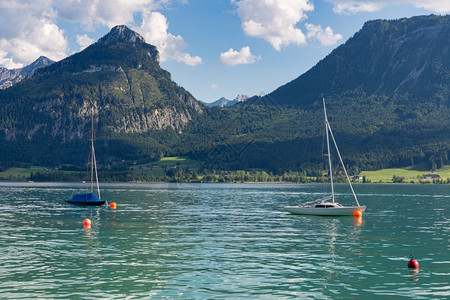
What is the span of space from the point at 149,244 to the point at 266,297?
28.3 meters

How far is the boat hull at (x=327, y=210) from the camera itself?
10244cm

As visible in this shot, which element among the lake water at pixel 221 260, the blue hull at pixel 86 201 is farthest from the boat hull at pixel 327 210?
the blue hull at pixel 86 201

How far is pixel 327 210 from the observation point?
103500 mm

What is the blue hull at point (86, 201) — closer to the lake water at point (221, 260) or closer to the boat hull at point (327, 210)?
the lake water at point (221, 260)

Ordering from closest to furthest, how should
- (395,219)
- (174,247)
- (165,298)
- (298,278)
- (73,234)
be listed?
(165,298) → (298,278) → (174,247) → (73,234) → (395,219)

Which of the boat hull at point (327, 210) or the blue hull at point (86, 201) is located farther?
the blue hull at point (86, 201)

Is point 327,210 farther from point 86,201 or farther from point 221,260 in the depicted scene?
point 86,201

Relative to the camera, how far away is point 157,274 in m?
43.4

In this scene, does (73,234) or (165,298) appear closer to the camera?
(165,298)

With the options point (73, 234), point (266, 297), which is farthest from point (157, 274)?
point (73, 234)

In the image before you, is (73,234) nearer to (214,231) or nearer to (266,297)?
(214,231)

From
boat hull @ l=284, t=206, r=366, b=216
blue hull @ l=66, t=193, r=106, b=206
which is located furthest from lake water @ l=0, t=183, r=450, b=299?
blue hull @ l=66, t=193, r=106, b=206

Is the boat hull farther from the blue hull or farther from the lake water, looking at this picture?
the blue hull

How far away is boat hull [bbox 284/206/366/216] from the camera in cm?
10244
